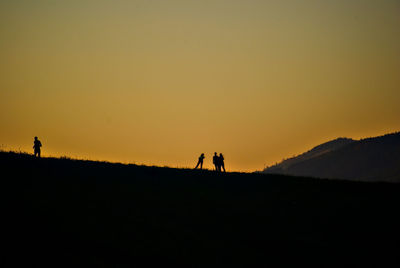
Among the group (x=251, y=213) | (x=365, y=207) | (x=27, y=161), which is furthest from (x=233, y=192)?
(x=27, y=161)

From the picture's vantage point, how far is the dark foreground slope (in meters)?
28.9

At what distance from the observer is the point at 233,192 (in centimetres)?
4175

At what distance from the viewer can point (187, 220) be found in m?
34.3

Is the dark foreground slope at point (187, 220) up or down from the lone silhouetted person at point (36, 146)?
down

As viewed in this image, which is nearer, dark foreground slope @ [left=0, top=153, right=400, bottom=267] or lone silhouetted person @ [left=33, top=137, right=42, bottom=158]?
dark foreground slope @ [left=0, top=153, right=400, bottom=267]

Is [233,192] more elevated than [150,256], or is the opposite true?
[233,192]

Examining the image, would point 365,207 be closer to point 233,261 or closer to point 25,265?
point 233,261

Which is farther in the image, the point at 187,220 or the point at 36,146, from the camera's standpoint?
the point at 36,146

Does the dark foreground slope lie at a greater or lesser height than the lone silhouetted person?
lesser

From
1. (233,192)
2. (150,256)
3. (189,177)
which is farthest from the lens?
(189,177)

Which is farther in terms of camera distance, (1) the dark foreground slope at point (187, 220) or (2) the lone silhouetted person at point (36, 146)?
(2) the lone silhouetted person at point (36, 146)

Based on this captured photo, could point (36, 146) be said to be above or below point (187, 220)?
above

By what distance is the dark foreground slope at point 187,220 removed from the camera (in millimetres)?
28938

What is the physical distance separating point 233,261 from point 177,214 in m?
6.88
